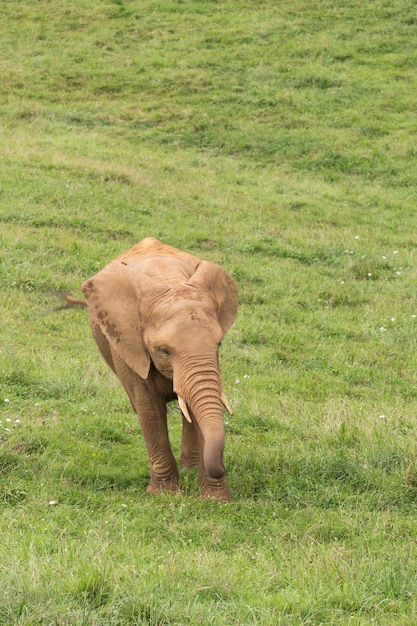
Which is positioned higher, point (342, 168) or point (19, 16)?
point (19, 16)

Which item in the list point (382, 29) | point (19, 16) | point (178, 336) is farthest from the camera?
point (19, 16)

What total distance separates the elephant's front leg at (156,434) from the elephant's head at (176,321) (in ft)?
0.65

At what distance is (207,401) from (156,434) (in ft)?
4.77

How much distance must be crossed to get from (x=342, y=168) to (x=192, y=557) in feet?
61.3

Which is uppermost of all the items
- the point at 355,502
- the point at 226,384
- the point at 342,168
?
the point at 355,502

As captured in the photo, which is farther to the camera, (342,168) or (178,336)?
(342,168)

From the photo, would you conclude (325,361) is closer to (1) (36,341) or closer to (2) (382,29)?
(1) (36,341)

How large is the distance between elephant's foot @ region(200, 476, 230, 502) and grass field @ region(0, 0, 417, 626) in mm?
128

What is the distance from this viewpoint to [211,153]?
967 inches

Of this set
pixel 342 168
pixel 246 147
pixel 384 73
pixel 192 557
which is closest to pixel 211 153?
pixel 246 147

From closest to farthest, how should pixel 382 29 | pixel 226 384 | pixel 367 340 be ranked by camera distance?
pixel 226 384
pixel 367 340
pixel 382 29

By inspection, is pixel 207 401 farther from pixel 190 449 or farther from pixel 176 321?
pixel 190 449

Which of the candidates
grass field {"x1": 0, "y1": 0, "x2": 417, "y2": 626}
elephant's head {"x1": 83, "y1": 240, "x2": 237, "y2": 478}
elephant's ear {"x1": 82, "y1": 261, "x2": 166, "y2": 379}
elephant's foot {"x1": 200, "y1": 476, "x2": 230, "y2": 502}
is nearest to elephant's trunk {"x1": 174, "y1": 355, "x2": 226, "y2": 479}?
elephant's head {"x1": 83, "y1": 240, "x2": 237, "y2": 478}

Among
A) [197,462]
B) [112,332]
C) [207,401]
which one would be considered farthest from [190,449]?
[207,401]
